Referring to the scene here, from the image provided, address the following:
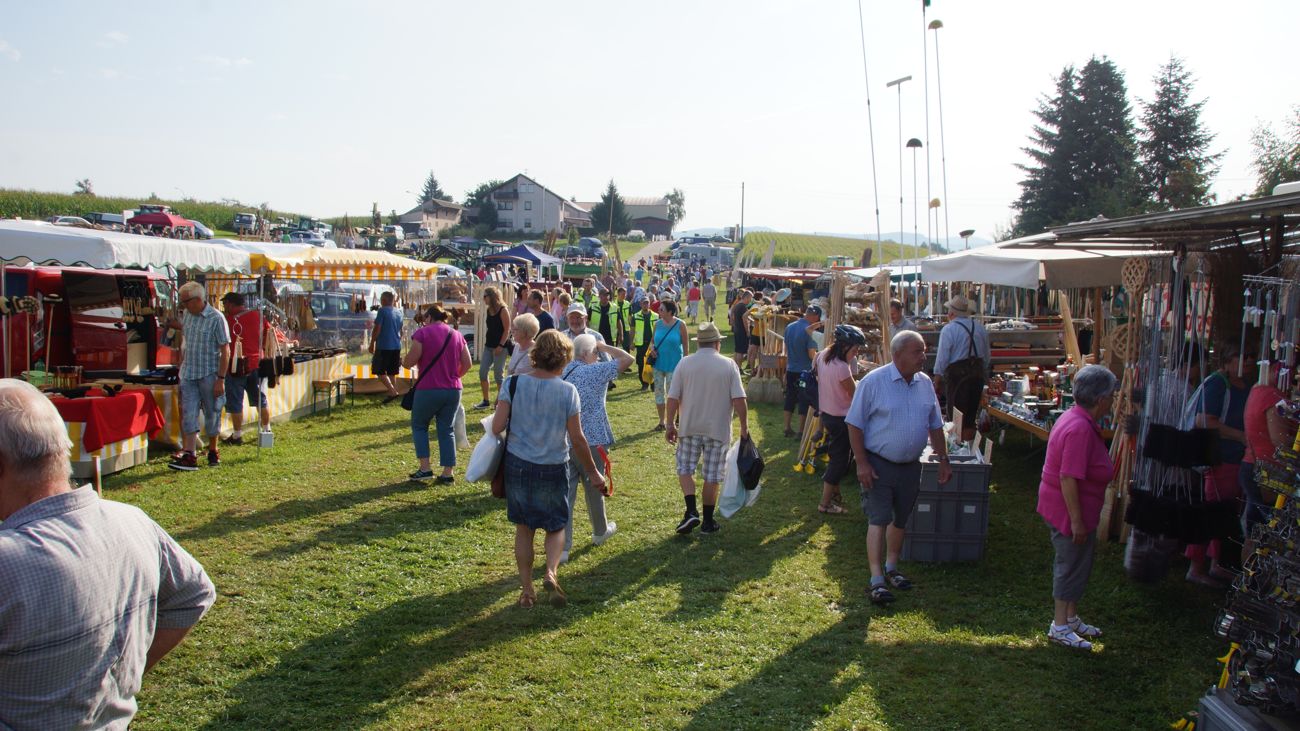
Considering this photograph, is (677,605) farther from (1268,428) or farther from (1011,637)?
(1268,428)

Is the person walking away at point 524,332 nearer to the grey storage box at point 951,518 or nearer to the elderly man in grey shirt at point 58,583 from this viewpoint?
the grey storage box at point 951,518

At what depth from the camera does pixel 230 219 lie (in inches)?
1983

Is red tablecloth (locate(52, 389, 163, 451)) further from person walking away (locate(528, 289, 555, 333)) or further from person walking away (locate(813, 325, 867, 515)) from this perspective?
person walking away (locate(813, 325, 867, 515))

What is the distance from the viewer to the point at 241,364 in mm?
9172

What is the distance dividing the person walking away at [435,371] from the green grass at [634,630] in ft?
2.38

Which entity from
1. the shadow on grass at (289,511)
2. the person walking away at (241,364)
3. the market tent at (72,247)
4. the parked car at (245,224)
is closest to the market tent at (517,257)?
the parked car at (245,224)

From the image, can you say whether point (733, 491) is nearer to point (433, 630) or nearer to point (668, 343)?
point (433, 630)

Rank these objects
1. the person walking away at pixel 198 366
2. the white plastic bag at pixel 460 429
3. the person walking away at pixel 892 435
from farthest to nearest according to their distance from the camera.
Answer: the white plastic bag at pixel 460 429 → the person walking away at pixel 198 366 → the person walking away at pixel 892 435

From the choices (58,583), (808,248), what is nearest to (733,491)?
(58,583)

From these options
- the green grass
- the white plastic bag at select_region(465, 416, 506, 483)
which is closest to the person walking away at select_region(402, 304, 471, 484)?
the green grass

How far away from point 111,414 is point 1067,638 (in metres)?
8.09

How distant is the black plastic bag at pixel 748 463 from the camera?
6352 mm

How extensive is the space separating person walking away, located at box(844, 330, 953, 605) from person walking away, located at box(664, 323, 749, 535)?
41.7 inches

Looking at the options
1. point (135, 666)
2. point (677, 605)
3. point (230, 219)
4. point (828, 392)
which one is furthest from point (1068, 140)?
point (230, 219)
